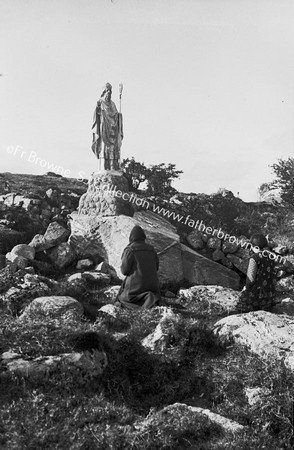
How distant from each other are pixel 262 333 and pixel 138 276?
3.23 meters

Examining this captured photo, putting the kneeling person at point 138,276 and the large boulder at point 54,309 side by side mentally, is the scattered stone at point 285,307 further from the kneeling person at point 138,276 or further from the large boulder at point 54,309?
the large boulder at point 54,309

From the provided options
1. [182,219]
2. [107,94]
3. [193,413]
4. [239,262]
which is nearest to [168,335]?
[193,413]

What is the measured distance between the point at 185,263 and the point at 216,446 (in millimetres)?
10308

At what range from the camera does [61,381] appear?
19.2 ft

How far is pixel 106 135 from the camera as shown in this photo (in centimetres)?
1902

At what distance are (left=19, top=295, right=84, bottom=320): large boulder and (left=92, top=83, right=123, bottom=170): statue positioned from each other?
10898 mm

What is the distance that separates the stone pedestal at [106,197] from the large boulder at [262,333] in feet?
29.0

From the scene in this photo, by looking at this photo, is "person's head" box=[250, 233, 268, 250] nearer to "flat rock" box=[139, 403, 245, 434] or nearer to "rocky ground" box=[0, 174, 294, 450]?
"rocky ground" box=[0, 174, 294, 450]

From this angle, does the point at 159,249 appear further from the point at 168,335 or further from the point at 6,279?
the point at 168,335

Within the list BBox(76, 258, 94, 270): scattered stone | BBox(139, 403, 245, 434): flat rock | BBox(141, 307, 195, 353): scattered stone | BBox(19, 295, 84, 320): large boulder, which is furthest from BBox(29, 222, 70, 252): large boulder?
BBox(139, 403, 245, 434): flat rock

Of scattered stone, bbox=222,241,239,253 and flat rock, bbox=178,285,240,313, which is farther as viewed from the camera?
scattered stone, bbox=222,241,239,253

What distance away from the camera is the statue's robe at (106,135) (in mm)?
18906

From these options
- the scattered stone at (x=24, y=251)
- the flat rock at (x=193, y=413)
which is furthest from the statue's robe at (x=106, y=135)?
the flat rock at (x=193, y=413)

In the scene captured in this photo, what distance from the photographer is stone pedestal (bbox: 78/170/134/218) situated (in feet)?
53.8
